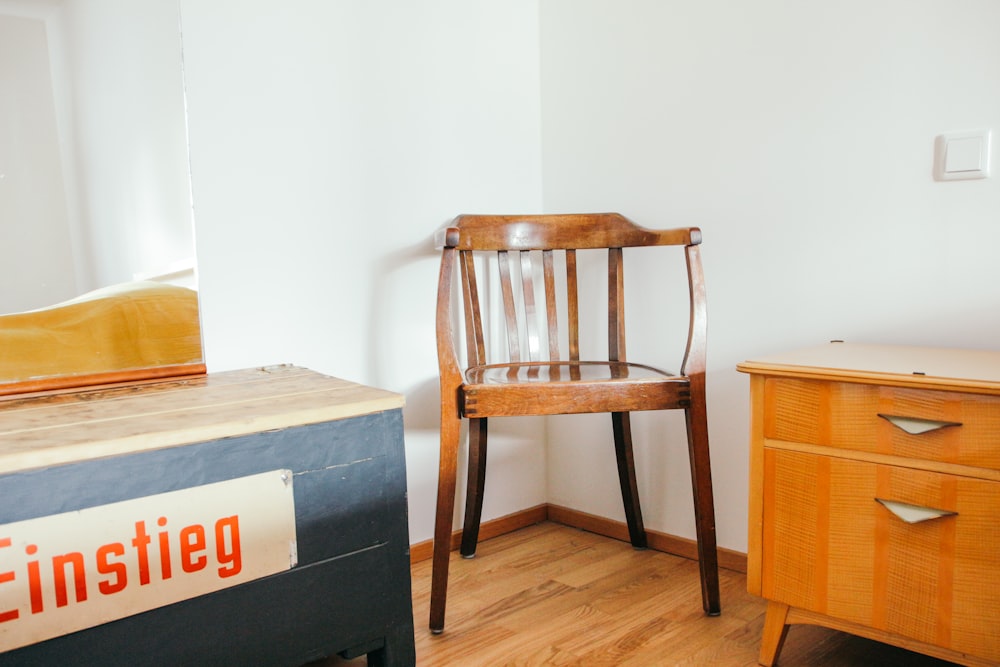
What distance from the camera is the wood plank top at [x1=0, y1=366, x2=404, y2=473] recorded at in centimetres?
96

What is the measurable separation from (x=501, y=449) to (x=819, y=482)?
973 millimetres

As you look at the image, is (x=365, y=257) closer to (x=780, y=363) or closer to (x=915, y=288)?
(x=780, y=363)

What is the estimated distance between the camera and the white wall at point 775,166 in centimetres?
141

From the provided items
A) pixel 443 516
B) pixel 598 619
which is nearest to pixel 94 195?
pixel 443 516

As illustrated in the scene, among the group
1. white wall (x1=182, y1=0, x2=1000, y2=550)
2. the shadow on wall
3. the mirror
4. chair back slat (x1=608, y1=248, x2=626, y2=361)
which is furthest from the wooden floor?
the mirror

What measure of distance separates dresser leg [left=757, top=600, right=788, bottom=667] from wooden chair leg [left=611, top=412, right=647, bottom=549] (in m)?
0.56

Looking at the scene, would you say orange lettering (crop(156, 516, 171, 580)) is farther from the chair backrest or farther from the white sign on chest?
the chair backrest

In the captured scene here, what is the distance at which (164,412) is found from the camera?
1.13m

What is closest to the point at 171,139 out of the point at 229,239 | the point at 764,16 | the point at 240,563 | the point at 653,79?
the point at 229,239

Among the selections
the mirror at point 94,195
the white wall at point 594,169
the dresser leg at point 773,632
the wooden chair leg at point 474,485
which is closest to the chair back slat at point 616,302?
the white wall at point 594,169

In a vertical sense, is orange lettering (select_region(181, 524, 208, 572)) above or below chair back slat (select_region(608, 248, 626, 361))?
below

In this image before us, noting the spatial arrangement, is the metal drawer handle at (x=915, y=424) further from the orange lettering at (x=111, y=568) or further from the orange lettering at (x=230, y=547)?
the orange lettering at (x=111, y=568)

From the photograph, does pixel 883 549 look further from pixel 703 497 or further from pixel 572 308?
pixel 572 308

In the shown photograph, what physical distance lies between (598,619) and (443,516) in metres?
0.38
